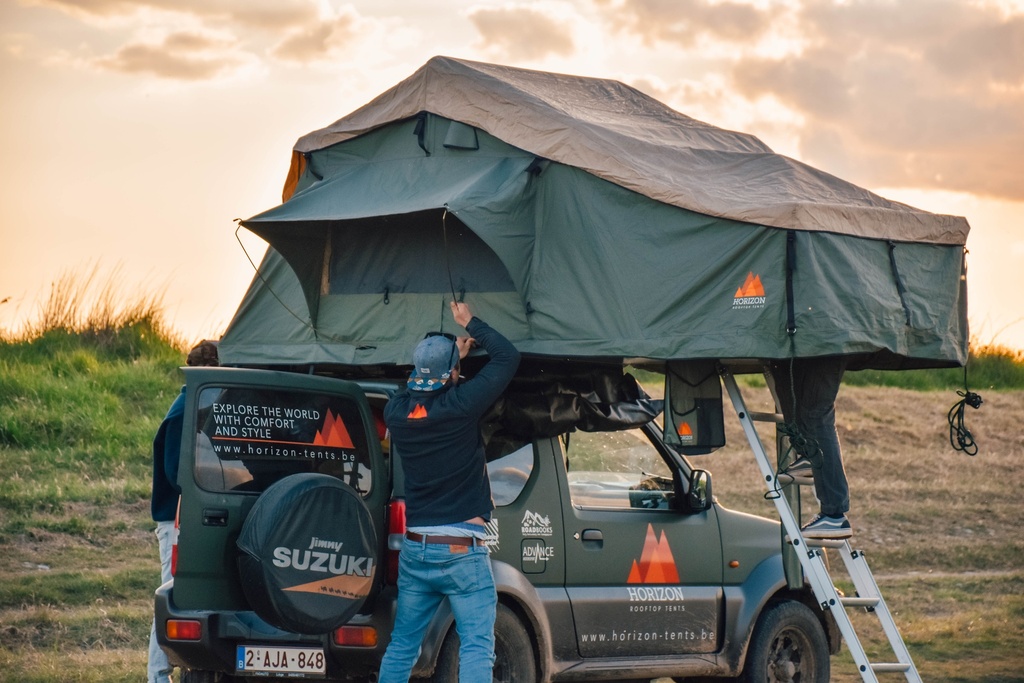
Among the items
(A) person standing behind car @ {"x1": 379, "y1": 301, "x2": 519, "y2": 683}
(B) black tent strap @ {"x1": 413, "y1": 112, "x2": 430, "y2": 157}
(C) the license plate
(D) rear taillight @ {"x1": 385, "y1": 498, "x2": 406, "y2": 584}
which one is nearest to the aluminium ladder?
(A) person standing behind car @ {"x1": 379, "y1": 301, "x2": 519, "y2": 683}

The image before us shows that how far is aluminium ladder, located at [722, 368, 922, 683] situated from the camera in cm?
718

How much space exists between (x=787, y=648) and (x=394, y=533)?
9.96 feet

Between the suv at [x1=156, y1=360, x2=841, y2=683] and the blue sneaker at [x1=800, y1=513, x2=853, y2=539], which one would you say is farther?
the blue sneaker at [x1=800, y1=513, x2=853, y2=539]

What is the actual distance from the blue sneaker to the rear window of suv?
8.73ft

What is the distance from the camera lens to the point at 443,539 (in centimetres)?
605

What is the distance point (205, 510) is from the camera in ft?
19.6

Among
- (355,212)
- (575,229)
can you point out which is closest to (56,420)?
(355,212)

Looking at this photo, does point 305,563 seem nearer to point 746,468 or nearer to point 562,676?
point 562,676

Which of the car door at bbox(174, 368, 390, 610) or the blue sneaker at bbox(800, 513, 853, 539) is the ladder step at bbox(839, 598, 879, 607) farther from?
the car door at bbox(174, 368, 390, 610)

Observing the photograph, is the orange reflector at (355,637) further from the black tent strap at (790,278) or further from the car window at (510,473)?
the black tent strap at (790,278)

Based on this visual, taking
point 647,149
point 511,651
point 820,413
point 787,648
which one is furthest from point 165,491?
point 787,648

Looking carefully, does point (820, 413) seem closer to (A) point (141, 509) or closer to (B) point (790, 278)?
(B) point (790, 278)

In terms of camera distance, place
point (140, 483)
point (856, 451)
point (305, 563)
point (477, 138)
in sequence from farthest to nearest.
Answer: point (856, 451) → point (140, 483) → point (477, 138) → point (305, 563)

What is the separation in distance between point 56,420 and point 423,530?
9.96 metres
